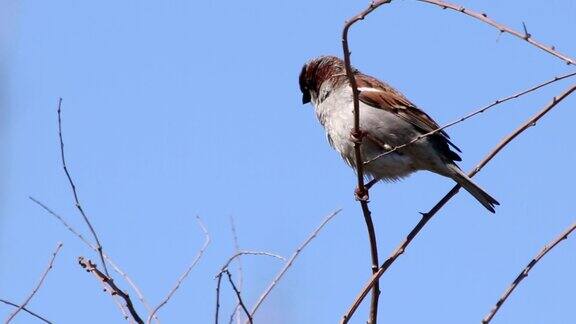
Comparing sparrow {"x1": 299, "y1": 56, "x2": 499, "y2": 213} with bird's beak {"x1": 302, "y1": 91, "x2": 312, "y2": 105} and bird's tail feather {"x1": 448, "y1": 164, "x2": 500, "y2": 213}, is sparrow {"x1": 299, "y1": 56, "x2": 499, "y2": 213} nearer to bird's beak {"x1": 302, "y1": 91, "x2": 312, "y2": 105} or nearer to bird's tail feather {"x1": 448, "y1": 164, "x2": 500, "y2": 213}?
bird's tail feather {"x1": 448, "y1": 164, "x2": 500, "y2": 213}

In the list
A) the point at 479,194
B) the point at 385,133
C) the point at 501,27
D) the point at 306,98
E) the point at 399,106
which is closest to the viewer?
the point at 501,27

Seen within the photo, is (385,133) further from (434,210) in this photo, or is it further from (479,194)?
(434,210)

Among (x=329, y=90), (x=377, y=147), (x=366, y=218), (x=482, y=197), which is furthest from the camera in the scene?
(x=329, y=90)

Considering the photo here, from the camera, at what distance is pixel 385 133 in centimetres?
590

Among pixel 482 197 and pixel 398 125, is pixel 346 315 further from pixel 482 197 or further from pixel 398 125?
pixel 398 125

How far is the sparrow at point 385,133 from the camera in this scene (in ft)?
19.0

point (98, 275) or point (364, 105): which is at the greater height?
point (364, 105)

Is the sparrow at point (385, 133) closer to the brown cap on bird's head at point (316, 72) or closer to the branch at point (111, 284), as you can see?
the brown cap on bird's head at point (316, 72)

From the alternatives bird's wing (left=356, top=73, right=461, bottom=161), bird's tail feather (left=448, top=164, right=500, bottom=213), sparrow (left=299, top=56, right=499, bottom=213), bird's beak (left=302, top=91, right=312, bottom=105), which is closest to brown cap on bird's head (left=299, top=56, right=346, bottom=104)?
bird's beak (left=302, top=91, right=312, bottom=105)

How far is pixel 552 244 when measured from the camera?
3.09m

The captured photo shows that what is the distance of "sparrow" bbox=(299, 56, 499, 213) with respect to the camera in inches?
227

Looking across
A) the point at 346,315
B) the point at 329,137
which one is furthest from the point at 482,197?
the point at 346,315

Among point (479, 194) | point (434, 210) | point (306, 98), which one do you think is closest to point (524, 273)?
point (434, 210)

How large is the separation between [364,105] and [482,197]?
1.12 m
